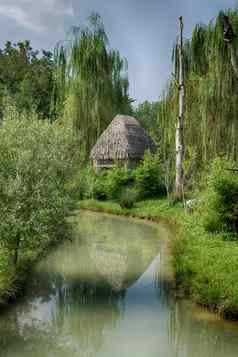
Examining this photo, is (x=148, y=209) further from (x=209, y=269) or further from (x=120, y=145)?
(x=209, y=269)

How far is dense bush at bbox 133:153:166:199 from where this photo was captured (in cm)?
2252

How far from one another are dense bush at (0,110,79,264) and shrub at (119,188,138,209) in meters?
10.1

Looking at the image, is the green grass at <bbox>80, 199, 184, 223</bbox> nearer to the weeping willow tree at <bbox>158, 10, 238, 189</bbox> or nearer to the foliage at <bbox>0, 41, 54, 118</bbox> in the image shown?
the weeping willow tree at <bbox>158, 10, 238, 189</bbox>

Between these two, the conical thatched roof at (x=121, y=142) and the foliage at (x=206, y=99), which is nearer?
the foliage at (x=206, y=99)

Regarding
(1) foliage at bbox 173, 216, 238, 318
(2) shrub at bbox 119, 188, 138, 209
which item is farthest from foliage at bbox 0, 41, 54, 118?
(1) foliage at bbox 173, 216, 238, 318

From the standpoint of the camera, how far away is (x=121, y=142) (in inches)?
1004

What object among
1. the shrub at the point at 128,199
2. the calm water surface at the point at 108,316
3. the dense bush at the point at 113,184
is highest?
the dense bush at the point at 113,184

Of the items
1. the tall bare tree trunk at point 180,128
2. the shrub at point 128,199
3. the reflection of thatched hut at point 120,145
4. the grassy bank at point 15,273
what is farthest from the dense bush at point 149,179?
the grassy bank at point 15,273

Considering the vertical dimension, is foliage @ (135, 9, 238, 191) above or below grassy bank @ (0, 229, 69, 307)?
above

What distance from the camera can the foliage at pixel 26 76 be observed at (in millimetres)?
39188

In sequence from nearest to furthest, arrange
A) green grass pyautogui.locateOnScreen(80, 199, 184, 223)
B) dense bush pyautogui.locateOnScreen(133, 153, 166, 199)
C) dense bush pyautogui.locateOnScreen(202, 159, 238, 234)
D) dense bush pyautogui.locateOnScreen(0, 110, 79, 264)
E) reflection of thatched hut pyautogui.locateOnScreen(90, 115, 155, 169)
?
dense bush pyautogui.locateOnScreen(0, 110, 79, 264) < dense bush pyautogui.locateOnScreen(202, 159, 238, 234) < green grass pyautogui.locateOnScreen(80, 199, 184, 223) < dense bush pyautogui.locateOnScreen(133, 153, 166, 199) < reflection of thatched hut pyautogui.locateOnScreen(90, 115, 155, 169)

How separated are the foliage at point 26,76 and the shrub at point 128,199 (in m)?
18.7

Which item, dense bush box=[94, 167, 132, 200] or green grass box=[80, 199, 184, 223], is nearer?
green grass box=[80, 199, 184, 223]

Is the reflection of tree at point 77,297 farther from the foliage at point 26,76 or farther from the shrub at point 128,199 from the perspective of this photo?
the foliage at point 26,76
